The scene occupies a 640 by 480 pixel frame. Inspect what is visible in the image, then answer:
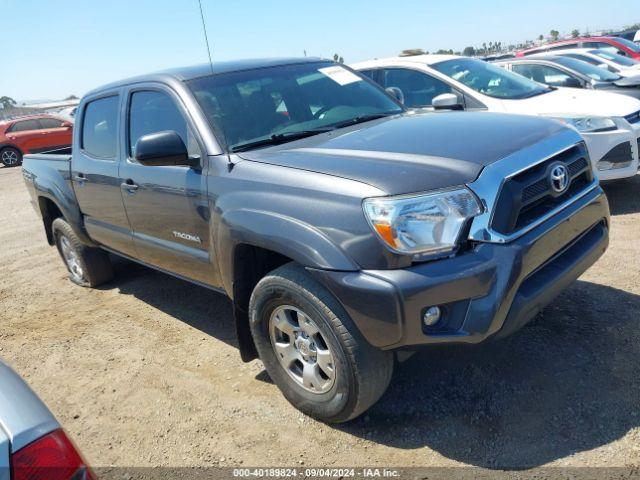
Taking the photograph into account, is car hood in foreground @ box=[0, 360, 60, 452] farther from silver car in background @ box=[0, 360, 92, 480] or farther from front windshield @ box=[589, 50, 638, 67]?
front windshield @ box=[589, 50, 638, 67]

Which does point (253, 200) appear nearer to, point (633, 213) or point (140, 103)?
point (140, 103)

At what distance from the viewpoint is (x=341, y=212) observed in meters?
2.45

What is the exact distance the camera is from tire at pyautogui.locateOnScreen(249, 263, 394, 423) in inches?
101

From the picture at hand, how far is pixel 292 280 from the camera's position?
2686 millimetres

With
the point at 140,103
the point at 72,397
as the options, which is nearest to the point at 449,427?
the point at 72,397

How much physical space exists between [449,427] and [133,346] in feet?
8.16

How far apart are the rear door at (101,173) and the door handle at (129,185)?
0.10 m

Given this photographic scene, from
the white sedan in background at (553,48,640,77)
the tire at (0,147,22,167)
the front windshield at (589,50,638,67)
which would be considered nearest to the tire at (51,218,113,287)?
the white sedan in background at (553,48,640,77)

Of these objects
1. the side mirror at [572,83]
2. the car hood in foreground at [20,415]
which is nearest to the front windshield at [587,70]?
the side mirror at [572,83]

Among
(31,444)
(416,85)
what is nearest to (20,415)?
(31,444)

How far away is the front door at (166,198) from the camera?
3.35 meters

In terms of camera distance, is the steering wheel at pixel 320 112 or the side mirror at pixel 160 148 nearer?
the side mirror at pixel 160 148

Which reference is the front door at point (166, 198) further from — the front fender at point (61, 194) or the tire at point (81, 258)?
the tire at point (81, 258)

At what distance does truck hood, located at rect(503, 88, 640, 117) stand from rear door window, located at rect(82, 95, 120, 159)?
419 cm
